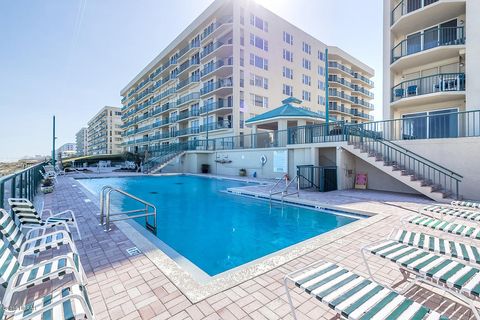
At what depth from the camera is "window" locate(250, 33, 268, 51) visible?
2862 centimetres

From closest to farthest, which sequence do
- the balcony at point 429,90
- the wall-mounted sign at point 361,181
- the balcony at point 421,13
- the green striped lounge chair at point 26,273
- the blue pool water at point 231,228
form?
1. the green striped lounge chair at point 26,273
2. the blue pool water at point 231,228
3. the wall-mounted sign at point 361,181
4. the balcony at point 429,90
5. the balcony at point 421,13

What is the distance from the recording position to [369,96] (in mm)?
46562

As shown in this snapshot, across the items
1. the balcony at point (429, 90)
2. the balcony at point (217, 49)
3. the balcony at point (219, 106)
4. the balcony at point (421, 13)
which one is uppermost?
the balcony at point (217, 49)

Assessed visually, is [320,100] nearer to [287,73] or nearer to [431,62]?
[287,73]

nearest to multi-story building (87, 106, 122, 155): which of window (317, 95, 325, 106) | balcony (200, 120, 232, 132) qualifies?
balcony (200, 120, 232, 132)

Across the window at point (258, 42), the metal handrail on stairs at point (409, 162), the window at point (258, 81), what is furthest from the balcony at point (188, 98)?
the metal handrail on stairs at point (409, 162)

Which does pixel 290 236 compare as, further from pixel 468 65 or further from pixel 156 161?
pixel 156 161

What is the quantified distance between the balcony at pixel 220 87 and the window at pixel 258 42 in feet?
18.5

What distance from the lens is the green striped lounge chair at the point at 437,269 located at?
2.26 m

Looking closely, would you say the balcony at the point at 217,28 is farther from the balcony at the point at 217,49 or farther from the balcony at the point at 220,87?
the balcony at the point at 220,87

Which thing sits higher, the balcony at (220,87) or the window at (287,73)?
the window at (287,73)

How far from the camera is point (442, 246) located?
3.30 m

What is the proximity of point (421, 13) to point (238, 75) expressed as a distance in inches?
682

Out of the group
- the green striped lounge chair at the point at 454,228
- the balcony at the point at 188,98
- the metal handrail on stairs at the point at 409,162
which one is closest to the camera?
the green striped lounge chair at the point at 454,228
